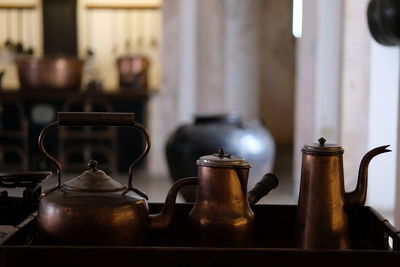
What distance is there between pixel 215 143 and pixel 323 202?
9.65 ft

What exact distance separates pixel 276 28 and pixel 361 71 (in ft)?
21.6

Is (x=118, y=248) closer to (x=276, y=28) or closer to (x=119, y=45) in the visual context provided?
(x=119, y=45)

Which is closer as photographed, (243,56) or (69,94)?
(243,56)

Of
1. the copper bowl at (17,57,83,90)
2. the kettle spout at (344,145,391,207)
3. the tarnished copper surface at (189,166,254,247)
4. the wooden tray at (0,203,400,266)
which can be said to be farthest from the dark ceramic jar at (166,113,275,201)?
the copper bowl at (17,57,83,90)

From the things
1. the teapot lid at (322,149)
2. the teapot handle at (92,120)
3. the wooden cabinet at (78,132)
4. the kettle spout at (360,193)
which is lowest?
the wooden cabinet at (78,132)

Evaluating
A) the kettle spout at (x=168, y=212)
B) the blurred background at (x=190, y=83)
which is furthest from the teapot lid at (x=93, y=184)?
the blurred background at (x=190, y=83)

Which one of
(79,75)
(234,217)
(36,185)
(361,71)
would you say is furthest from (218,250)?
(79,75)

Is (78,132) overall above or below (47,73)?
below

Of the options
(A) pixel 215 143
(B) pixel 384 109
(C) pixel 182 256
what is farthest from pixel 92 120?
(B) pixel 384 109

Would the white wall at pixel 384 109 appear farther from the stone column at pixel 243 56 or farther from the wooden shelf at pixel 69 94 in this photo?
the wooden shelf at pixel 69 94

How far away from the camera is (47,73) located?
7887 millimetres

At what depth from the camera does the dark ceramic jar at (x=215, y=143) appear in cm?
437

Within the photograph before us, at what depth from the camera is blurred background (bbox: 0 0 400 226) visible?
5238 millimetres

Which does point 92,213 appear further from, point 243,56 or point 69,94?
point 69,94
